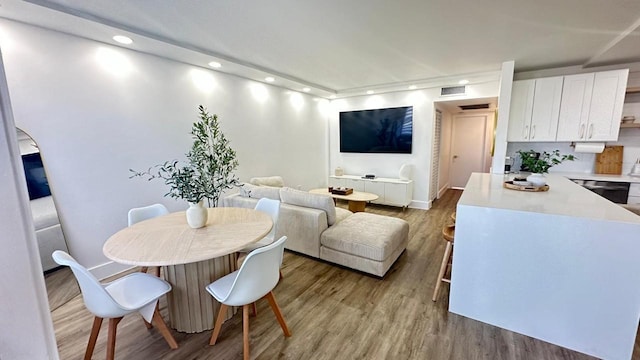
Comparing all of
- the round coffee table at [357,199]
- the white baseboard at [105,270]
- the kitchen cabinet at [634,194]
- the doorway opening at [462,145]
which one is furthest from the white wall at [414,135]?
the white baseboard at [105,270]

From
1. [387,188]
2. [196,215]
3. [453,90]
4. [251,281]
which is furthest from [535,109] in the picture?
[196,215]

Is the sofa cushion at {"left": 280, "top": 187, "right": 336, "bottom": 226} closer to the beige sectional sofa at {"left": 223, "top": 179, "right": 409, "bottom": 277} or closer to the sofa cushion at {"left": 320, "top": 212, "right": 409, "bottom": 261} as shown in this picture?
the beige sectional sofa at {"left": 223, "top": 179, "right": 409, "bottom": 277}

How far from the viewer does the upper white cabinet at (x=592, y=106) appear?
329 centimetres

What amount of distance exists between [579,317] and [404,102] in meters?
4.43

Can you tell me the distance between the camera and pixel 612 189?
3.34 metres

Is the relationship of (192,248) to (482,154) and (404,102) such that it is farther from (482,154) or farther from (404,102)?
(482,154)

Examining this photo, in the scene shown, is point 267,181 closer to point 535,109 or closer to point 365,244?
point 365,244

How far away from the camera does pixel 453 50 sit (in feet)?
10.5

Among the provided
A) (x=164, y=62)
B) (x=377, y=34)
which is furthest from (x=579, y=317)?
(x=164, y=62)

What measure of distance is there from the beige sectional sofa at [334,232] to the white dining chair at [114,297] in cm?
151

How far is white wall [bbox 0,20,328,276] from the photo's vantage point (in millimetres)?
2346

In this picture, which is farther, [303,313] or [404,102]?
[404,102]

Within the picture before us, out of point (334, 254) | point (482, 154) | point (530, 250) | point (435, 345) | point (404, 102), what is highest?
point (404, 102)

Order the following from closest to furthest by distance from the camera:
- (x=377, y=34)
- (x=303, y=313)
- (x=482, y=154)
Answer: (x=303, y=313)
(x=377, y=34)
(x=482, y=154)
